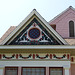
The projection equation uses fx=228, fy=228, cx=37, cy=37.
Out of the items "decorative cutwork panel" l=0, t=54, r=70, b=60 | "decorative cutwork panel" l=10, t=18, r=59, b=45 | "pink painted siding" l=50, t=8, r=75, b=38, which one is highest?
"pink painted siding" l=50, t=8, r=75, b=38

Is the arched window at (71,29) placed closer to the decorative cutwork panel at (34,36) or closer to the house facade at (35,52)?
the house facade at (35,52)

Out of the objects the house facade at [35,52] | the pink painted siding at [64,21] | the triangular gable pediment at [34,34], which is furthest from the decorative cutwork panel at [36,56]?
the pink painted siding at [64,21]

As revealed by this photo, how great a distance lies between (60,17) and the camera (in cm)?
1936

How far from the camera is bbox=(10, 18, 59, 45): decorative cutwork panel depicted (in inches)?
604

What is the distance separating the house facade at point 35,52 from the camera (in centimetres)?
1521

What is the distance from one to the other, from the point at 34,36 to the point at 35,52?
1.10 meters

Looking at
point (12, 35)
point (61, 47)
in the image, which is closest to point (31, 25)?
point (12, 35)

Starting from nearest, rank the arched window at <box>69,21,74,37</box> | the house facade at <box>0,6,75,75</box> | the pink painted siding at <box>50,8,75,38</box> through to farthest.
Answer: the house facade at <box>0,6,75,75</box>, the arched window at <box>69,21,74,37</box>, the pink painted siding at <box>50,8,75,38</box>

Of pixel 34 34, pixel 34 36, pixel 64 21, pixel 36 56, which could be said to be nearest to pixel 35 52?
pixel 36 56

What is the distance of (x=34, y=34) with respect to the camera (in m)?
15.6

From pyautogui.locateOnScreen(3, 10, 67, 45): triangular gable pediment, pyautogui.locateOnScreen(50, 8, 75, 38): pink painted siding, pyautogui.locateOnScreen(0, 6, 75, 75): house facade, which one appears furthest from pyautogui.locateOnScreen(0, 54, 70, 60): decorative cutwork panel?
pyautogui.locateOnScreen(50, 8, 75, 38): pink painted siding

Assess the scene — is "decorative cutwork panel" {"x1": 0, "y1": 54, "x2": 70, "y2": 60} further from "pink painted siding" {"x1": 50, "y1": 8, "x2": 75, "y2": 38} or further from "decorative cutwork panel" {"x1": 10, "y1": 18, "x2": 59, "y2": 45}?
"pink painted siding" {"x1": 50, "y1": 8, "x2": 75, "y2": 38}

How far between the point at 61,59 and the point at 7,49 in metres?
3.68

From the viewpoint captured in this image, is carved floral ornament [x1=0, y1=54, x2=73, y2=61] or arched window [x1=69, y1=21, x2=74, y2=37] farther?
arched window [x1=69, y1=21, x2=74, y2=37]
